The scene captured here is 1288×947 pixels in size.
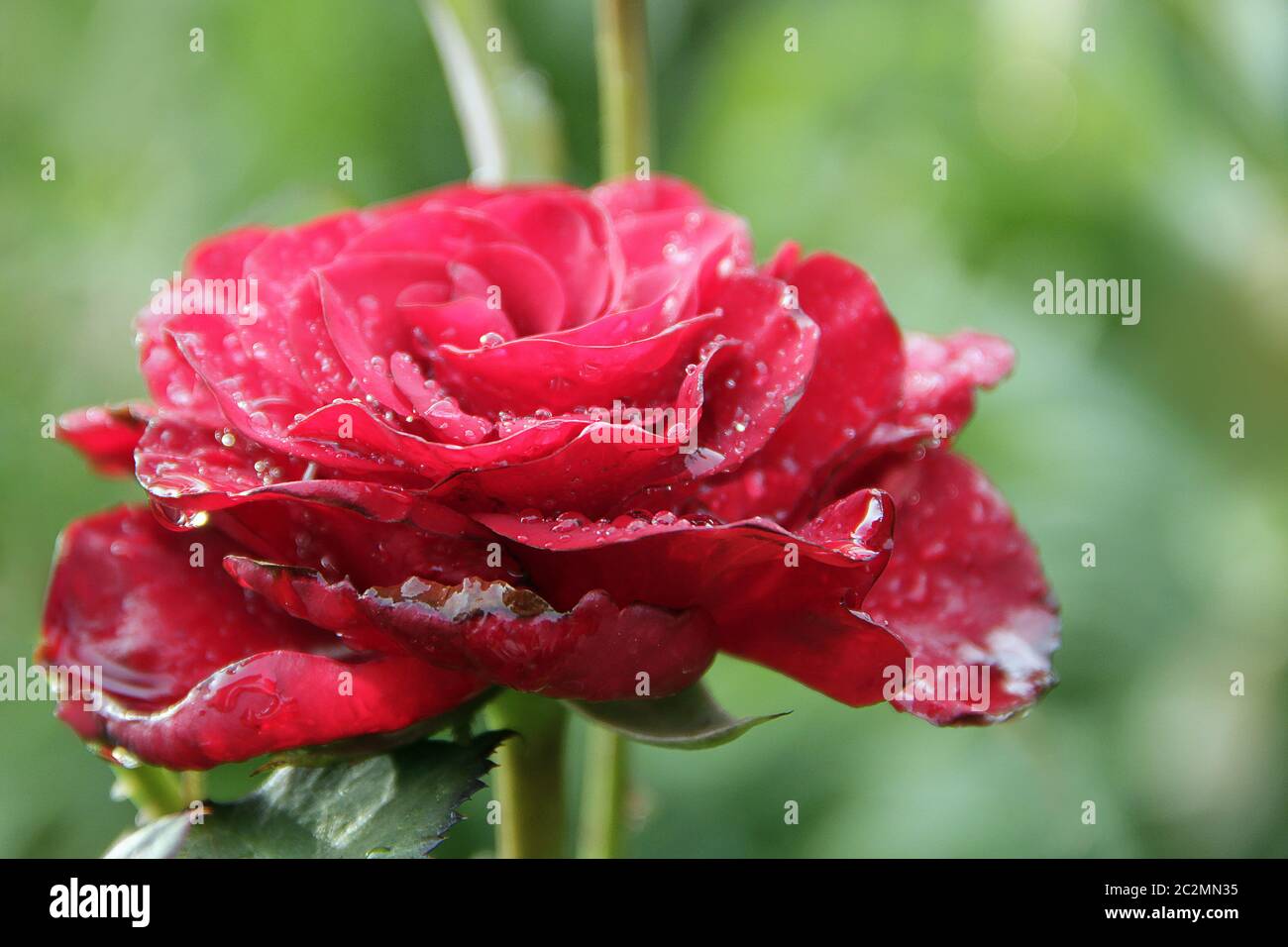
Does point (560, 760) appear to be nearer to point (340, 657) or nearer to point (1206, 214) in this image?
point (340, 657)

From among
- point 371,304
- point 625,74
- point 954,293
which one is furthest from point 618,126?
point 954,293

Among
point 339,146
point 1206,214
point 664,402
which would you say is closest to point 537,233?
point 664,402

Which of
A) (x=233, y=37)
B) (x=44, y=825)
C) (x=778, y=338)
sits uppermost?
(x=233, y=37)

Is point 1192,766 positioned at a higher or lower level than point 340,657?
lower

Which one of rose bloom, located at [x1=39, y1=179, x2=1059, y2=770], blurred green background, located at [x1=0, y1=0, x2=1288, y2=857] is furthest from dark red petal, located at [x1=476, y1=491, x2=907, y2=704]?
blurred green background, located at [x1=0, y1=0, x2=1288, y2=857]
